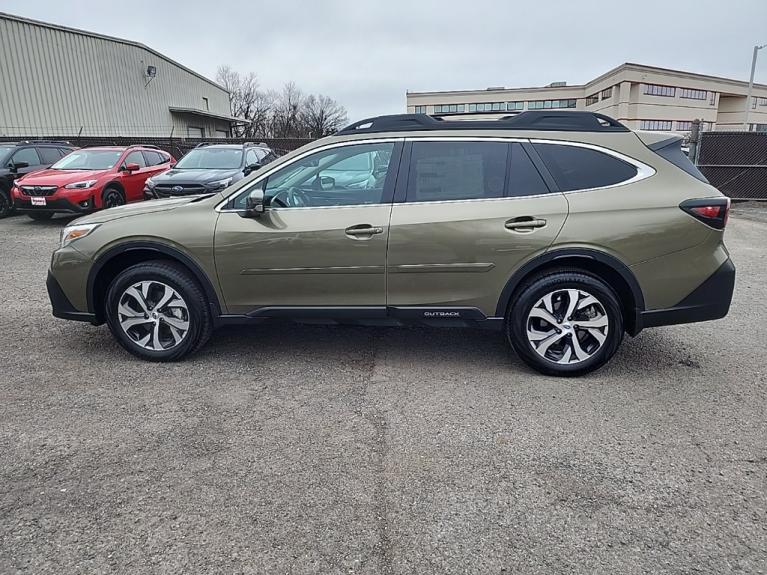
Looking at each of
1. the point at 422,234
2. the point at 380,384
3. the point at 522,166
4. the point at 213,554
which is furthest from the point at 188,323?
the point at 522,166

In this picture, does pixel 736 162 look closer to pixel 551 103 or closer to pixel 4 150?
pixel 4 150

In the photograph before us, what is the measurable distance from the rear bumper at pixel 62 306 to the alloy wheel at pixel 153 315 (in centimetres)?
29

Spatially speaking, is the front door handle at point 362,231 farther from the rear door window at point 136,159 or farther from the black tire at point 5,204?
the black tire at point 5,204

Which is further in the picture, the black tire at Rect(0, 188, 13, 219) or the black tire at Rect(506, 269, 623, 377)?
the black tire at Rect(0, 188, 13, 219)

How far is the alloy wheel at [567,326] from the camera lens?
146 inches

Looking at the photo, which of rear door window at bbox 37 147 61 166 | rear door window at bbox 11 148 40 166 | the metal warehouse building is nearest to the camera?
rear door window at bbox 11 148 40 166

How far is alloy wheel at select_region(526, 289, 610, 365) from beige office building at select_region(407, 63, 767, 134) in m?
53.4

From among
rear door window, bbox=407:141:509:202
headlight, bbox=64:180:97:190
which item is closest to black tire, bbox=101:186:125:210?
headlight, bbox=64:180:97:190

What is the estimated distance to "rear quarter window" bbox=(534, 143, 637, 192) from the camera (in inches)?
146

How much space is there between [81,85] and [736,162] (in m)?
27.1

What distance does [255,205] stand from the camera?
3.78 m

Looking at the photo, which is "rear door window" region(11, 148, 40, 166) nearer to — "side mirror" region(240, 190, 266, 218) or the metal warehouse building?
"side mirror" region(240, 190, 266, 218)

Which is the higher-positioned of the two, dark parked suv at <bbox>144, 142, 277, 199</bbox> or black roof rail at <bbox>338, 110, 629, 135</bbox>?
black roof rail at <bbox>338, 110, 629, 135</bbox>

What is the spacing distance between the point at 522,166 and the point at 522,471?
2.11m
